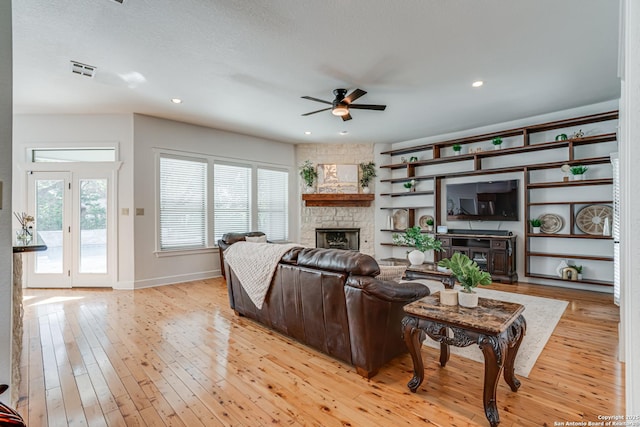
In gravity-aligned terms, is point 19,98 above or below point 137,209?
above

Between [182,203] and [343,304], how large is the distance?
171 inches

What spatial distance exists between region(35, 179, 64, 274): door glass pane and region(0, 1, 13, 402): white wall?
456 centimetres

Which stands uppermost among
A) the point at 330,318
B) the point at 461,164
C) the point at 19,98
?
the point at 19,98

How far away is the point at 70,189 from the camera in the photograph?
4.97 m

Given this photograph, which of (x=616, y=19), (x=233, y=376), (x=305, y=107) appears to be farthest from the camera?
(x=305, y=107)

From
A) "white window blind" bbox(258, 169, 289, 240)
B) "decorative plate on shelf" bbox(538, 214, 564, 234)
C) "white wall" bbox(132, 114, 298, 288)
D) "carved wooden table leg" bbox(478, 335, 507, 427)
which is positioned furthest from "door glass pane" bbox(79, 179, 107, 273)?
"decorative plate on shelf" bbox(538, 214, 564, 234)

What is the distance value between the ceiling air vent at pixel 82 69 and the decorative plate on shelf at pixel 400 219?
585cm

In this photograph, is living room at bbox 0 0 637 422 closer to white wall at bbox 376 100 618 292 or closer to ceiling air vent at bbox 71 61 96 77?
white wall at bbox 376 100 618 292

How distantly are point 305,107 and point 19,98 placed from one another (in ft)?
13.1

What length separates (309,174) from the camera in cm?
701

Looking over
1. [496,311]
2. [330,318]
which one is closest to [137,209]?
[330,318]

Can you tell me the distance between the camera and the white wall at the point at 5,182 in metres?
1.34

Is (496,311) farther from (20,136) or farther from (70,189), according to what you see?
(20,136)

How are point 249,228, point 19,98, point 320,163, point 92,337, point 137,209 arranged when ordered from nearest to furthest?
point 92,337, point 19,98, point 137,209, point 249,228, point 320,163
